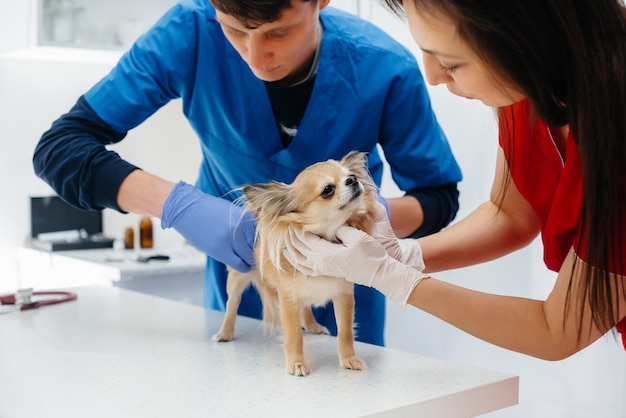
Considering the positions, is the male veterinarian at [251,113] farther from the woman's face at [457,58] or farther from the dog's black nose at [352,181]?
the woman's face at [457,58]

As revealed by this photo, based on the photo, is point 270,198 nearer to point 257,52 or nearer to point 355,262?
point 355,262

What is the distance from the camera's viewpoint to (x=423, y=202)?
70.5 inches

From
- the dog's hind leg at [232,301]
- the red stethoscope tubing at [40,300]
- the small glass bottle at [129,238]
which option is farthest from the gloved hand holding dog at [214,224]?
the small glass bottle at [129,238]

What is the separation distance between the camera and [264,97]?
5.66 feet

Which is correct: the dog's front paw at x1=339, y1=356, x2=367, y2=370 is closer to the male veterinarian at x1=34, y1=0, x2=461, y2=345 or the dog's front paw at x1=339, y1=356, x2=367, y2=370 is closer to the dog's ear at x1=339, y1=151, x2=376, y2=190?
the dog's ear at x1=339, y1=151, x2=376, y2=190

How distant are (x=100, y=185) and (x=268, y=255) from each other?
1.71ft

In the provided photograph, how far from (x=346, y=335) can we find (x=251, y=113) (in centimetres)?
67

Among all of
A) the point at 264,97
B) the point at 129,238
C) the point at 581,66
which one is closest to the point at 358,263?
the point at 581,66

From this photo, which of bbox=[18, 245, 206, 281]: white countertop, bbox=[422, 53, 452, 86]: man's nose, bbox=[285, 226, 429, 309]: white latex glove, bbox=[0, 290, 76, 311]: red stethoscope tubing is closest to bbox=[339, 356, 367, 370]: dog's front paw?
bbox=[285, 226, 429, 309]: white latex glove

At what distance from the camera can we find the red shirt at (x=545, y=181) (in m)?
1.14

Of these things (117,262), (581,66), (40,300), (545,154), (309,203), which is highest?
(581,66)

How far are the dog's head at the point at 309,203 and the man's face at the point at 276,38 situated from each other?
298 millimetres

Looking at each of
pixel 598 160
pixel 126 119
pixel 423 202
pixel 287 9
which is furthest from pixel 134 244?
pixel 598 160

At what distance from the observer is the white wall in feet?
7.12
